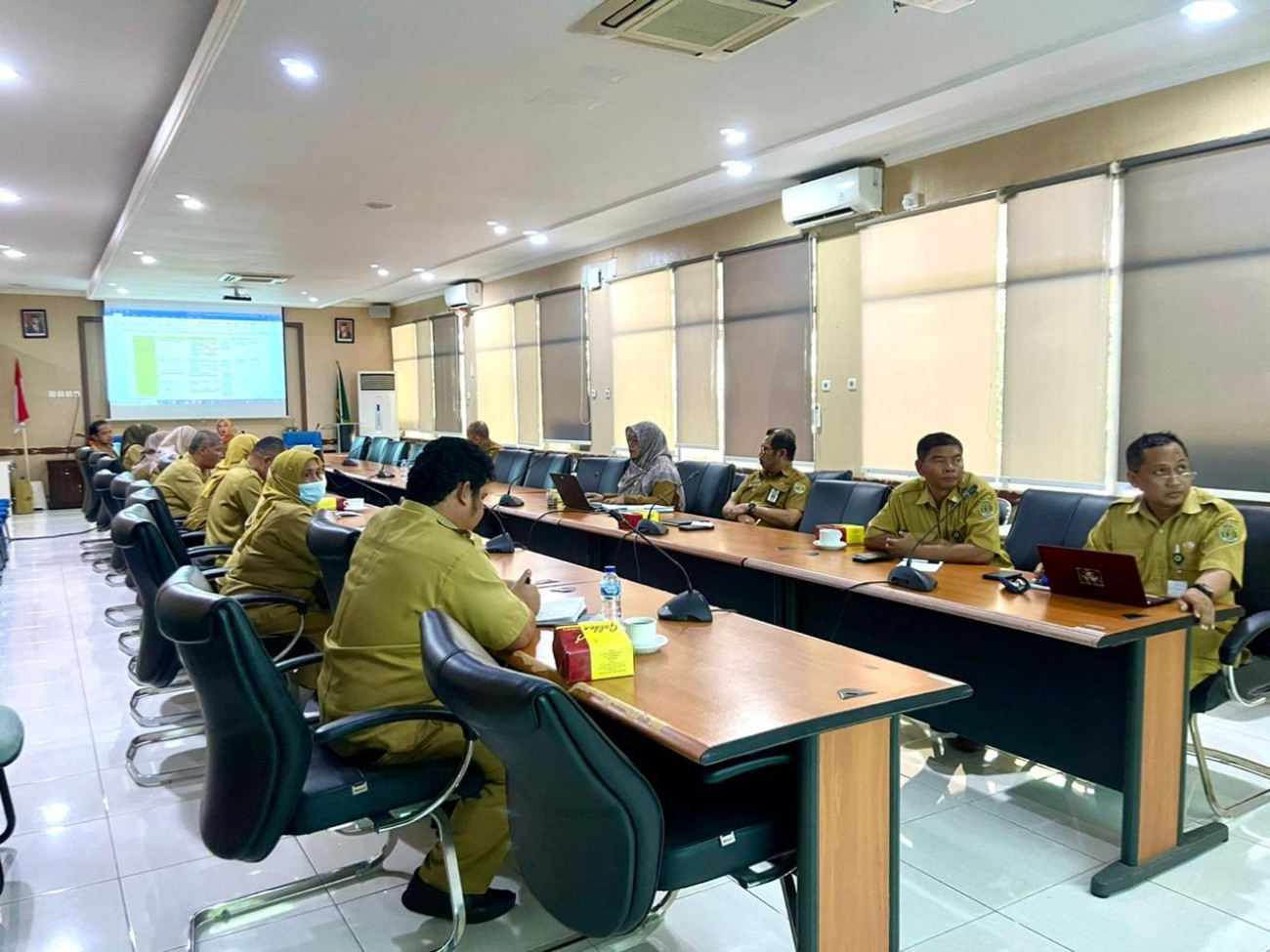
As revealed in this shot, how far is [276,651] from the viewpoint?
3.33m

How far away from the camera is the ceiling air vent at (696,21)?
9.94 feet

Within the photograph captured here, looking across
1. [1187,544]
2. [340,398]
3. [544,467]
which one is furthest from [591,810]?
[340,398]

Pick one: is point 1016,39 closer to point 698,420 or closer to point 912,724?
point 912,724

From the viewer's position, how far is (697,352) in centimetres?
723

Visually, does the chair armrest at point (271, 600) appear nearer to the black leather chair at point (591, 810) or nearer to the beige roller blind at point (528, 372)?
the black leather chair at point (591, 810)

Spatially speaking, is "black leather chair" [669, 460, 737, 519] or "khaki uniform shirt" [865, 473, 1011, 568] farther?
"black leather chair" [669, 460, 737, 519]

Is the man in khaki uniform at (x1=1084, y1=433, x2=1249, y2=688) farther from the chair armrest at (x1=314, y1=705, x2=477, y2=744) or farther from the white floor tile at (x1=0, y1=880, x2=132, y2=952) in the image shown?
the white floor tile at (x1=0, y1=880, x2=132, y2=952)

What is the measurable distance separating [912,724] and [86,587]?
601cm

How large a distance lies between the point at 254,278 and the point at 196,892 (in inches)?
343

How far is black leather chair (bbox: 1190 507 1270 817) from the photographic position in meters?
2.60

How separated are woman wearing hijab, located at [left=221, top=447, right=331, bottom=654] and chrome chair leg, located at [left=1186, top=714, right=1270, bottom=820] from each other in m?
3.03

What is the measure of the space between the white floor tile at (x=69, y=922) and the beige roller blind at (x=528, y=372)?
7414 millimetres

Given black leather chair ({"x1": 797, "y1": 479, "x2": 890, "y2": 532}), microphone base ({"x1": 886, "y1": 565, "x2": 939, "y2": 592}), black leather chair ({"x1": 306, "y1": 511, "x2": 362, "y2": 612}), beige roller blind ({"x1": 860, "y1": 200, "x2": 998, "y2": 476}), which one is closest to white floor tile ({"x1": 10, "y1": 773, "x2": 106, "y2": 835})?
black leather chair ({"x1": 306, "y1": 511, "x2": 362, "y2": 612})

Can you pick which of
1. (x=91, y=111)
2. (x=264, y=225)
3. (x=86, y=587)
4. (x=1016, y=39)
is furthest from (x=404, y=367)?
(x=1016, y=39)
